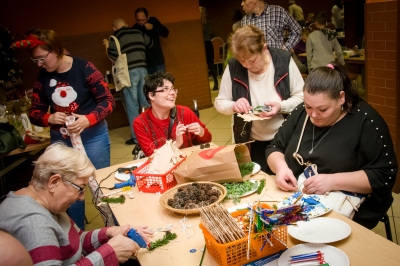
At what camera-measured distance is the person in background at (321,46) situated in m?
5.84

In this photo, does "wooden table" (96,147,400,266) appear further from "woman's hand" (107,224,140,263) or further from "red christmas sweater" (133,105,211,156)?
"red christmas sweater" (133,105,211,156)

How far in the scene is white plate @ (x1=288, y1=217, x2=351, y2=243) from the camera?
1.60 metres

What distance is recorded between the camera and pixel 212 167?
2.15 metres

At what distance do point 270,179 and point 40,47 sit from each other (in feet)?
6.27

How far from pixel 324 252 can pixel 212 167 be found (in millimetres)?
809

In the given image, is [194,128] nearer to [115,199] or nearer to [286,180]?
[115,199]

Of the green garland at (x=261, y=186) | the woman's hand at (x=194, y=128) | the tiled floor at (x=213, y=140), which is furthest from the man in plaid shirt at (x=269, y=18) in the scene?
the green garland at (x=261, y=186)

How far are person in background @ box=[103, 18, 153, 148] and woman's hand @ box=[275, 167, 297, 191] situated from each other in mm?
3973

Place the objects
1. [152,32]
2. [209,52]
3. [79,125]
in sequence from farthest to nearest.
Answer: [209,52], [152,32], [79,125]

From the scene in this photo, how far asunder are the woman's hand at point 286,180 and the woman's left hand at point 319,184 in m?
0.12

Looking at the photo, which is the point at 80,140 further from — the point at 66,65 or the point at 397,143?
the point at 397,143

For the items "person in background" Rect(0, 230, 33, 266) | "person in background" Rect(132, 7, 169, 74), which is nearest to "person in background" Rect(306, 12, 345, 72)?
"person in background" Rect(132, 7, 169, 74)

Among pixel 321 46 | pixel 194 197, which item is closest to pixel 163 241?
pixel 194 197

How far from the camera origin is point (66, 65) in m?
3.00
